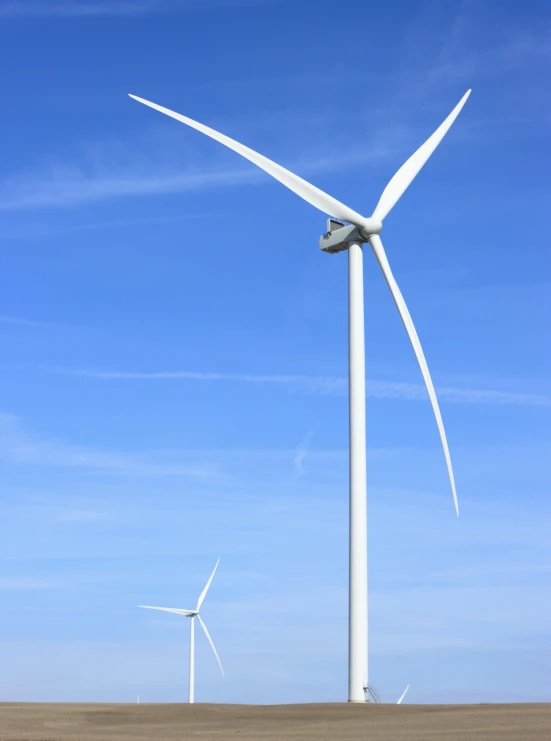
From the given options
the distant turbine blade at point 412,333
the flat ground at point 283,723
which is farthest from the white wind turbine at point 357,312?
the flat ground at point 283,723

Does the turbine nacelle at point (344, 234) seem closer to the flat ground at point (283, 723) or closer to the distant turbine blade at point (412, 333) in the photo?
the distant turbine blade at point (412, 333)

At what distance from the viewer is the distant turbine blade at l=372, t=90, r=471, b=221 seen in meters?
52.2

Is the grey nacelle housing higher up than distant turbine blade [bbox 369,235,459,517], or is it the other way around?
the grey nacelle housing

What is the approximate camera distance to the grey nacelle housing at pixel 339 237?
50062 mm

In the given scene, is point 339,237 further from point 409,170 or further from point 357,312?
point 409,170

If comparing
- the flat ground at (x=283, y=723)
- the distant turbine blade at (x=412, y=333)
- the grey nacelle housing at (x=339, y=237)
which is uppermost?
the grey nacelle housing at (x=339, y=237)

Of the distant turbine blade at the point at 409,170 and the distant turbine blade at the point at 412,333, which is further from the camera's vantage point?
the distant turbine blade at the point at 409,170

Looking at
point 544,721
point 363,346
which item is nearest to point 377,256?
point 363,346

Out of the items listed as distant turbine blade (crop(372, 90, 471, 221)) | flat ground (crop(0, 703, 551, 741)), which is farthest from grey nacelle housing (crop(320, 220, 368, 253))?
flat ground (crop(0, 703, 551, 741))

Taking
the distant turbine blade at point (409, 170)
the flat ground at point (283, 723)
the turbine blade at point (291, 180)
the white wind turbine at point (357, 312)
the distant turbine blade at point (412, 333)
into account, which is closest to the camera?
the flat ground at point (283, 723)

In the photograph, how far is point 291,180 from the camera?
5094 cm

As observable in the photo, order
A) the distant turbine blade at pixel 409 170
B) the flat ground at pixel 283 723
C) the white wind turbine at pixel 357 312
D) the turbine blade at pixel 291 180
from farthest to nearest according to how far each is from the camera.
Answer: the distant turbine blade at pixel 409 170 < the turbine blade at pixel 291 180 < the white wind turbine at pixel 357 312 < the flat ground at pixel 283 723

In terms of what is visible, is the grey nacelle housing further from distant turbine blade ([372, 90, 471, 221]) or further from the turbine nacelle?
distant turbine blade ([372, 90, 471, 221])

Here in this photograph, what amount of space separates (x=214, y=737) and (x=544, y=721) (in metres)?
10.1
